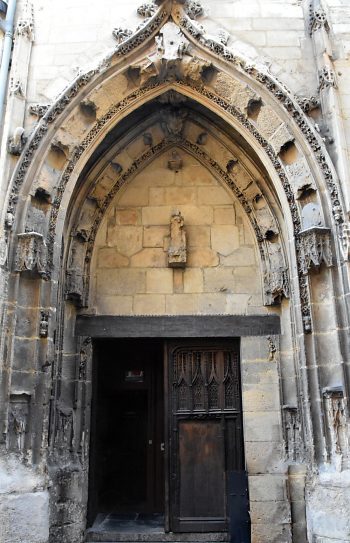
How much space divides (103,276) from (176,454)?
2469 millimetres

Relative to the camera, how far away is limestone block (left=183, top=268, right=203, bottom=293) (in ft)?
22.7

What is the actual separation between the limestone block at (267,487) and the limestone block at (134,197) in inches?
151

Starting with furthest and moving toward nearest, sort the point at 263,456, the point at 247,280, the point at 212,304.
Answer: the point at 247,280 → the point at 212,304 → the point at 263,456

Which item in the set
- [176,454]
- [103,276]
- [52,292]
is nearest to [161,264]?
[103,276]

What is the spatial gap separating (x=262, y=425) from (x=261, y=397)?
1.07 ft

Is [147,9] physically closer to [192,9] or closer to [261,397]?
[192,9]

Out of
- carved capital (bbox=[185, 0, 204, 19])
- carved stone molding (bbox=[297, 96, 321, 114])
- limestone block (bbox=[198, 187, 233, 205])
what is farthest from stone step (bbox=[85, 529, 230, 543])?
carved capital (bbox=[185, 0, 204, 19])

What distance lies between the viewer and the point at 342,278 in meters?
5.59

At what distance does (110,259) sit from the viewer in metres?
7.11

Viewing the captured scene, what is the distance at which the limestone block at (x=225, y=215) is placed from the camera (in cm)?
721

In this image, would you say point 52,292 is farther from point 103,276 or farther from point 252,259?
point 252,259

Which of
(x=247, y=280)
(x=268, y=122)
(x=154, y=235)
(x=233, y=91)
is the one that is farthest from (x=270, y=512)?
(x=233, y=91)

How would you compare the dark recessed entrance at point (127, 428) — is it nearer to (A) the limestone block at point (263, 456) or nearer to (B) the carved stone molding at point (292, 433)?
(A) the limestone block at point (263, 456)

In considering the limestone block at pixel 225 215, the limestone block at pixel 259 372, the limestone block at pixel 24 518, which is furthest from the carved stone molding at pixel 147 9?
the limestone block at pixel 24 518
